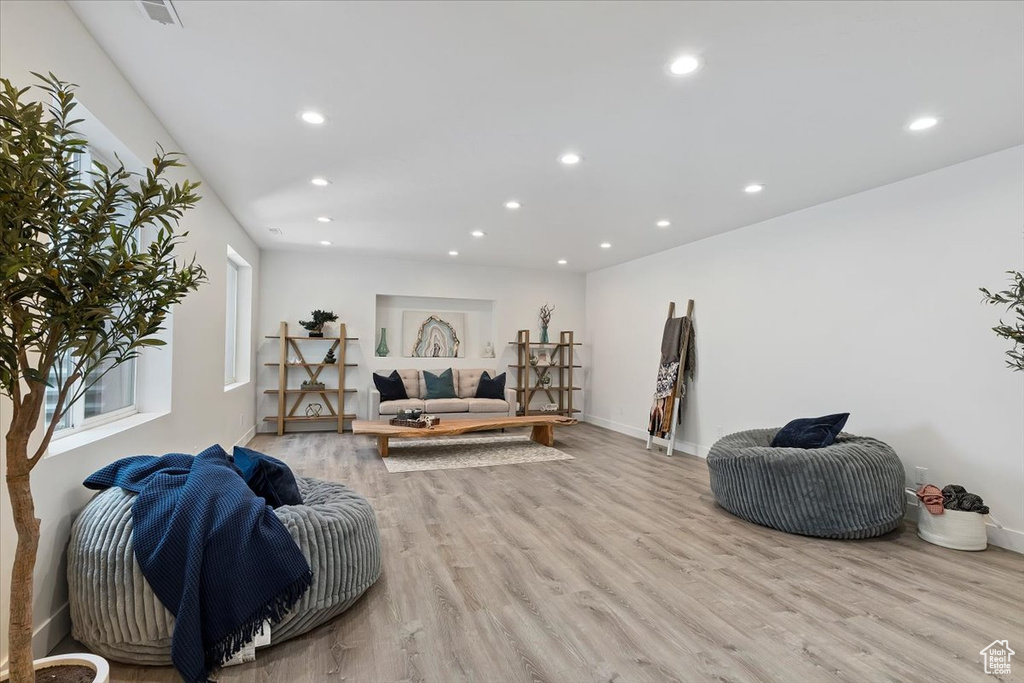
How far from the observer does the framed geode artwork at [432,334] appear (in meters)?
7.96

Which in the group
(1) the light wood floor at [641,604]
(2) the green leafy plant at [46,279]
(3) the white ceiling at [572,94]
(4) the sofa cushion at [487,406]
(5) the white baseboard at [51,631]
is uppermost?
(3) the white ceiling at [572,94]

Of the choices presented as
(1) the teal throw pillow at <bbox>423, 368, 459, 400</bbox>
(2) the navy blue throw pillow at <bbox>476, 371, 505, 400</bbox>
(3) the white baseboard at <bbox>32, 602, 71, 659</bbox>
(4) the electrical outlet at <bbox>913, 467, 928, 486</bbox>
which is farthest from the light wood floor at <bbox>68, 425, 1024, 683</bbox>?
(2) the navy blue throw pillow at <bbox>476, 371, 505, 400</bbox>

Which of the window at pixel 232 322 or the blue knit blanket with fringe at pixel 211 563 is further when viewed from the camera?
the window at pixel 232 322

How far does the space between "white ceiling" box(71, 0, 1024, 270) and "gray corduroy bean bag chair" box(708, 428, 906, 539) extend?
2.04m

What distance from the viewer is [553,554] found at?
303cm

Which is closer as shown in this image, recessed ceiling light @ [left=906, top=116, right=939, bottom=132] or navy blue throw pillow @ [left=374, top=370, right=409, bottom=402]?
recessed ceiling light @ [left=906, top=116, right=939, bottom=132]

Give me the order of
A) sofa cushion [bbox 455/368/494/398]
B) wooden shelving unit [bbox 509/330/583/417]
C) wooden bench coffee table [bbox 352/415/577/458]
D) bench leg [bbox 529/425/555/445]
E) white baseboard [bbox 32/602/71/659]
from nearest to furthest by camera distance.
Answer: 1. white baseboard [bbox 32/602/71/659]
2. wooden bench coffee table [bbox 352/415/577/458]
3. bench leg [bbox 529/425/555/445]
4. sofa cushion [bbox 455/368/494/398]
5. wooden shelving unit [bbox 509/330/583/417]

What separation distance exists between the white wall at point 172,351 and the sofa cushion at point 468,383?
366cm

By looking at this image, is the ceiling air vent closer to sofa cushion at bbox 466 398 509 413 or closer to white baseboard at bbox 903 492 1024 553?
white baseboard at bbox 903 492 1024 553

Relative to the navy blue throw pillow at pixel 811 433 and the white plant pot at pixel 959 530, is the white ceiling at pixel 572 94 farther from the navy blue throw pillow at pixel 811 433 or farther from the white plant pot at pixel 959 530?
the white plant pot at pixel 959 530

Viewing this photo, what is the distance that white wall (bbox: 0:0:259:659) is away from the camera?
5.88 ft

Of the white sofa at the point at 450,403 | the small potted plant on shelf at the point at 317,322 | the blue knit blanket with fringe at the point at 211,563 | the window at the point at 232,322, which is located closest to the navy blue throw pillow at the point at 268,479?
the blue knit blanket with fringe at the point at 211,563

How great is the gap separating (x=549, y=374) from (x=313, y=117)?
6.08m

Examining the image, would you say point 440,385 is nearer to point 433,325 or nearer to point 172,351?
point 433,325
